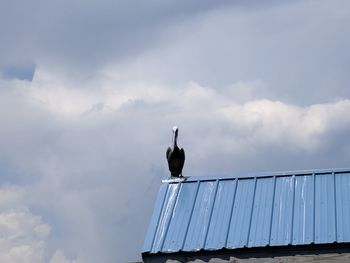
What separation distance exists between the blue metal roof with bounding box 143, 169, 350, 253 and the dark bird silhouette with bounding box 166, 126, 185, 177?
21.8 inches

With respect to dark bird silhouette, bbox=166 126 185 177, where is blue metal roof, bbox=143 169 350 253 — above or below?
below

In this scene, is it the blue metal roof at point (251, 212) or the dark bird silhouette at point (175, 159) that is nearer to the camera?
the blue metal roof at point (251, 212)

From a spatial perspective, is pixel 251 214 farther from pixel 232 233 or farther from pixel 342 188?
pixel 342 188

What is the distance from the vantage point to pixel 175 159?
21.0 meters

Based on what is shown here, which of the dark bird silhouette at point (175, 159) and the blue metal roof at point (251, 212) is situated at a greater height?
the dark bird silhouette at point (175, 159)

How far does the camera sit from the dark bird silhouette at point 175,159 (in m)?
20.9

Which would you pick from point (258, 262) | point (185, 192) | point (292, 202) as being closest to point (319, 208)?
point (292, 202)

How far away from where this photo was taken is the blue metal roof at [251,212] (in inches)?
709

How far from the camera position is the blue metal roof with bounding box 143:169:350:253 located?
709 inches

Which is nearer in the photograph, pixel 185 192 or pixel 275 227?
pixel 275 227

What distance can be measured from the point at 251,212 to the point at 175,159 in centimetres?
295

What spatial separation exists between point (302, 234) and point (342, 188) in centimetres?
174

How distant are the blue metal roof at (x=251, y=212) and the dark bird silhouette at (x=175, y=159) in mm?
554

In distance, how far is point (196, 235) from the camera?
1861cm
